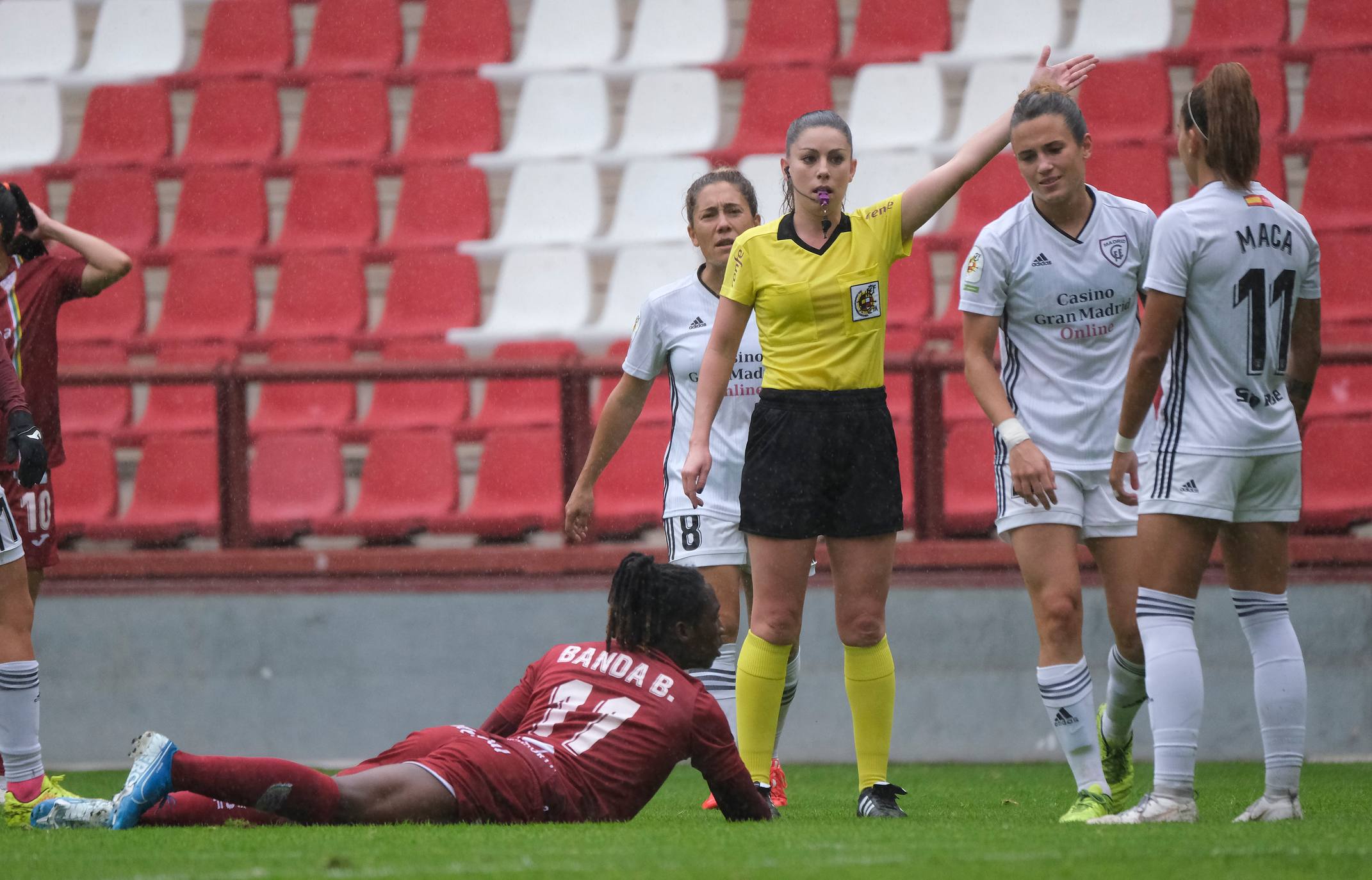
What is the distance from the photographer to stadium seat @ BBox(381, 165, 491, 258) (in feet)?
34.4

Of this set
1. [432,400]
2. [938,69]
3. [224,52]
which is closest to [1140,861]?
[432,400]

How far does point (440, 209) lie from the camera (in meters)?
10.6

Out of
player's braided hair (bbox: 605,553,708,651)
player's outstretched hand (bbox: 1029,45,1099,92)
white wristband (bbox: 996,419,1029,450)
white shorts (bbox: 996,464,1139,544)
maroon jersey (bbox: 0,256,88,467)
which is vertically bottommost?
player's braided hair (bbox: 605,553,708,651)

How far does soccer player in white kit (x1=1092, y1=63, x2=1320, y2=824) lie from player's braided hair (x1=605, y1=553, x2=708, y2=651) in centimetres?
116

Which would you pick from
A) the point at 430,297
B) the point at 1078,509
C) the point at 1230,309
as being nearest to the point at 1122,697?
the point at 1078,509

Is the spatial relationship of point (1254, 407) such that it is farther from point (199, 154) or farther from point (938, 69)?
point (199, 154)

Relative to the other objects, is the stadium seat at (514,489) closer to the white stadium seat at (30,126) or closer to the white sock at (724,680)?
the white sock at (724,680)

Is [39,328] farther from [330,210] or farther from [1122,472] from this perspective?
[330,210]

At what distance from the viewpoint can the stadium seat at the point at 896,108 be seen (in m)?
10.3

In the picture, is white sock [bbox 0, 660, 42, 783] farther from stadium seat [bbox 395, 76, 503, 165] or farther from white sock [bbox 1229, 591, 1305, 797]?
stadium seat [bbox 395, 76, 503, 165]

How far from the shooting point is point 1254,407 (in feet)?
13.4

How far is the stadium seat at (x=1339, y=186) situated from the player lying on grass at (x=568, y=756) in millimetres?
6049

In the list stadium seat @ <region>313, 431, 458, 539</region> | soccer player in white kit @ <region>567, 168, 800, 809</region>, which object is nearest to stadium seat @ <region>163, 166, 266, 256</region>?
stadium seat @ <region>313, 431, 458, 539</region>

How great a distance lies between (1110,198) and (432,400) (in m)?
5.53
